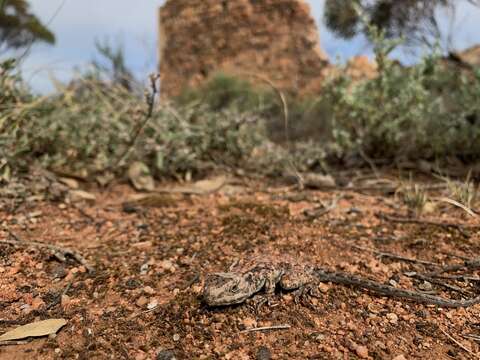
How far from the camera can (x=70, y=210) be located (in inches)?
105

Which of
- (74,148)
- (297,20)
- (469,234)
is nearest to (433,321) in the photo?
(469,234)

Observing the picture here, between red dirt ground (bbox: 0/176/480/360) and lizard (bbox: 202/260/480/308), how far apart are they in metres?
0.04

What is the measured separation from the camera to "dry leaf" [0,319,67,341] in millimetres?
1384

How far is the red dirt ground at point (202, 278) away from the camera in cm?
137

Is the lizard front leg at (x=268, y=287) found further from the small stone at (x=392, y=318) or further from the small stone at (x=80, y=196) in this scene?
the small stone at (x=80, y=196)

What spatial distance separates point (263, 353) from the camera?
1.33m

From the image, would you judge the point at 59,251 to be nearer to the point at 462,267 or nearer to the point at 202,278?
the point at 202,278

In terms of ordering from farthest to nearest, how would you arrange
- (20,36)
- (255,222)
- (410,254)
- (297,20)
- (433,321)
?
(20,36), (297,20), (255,222), (410,254), (433,321)

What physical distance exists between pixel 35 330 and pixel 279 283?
94cm

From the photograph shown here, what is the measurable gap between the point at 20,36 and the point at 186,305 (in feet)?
43.5

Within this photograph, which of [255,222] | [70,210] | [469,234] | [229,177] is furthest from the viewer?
[229,177]

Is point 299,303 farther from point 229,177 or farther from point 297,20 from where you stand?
point 297,20

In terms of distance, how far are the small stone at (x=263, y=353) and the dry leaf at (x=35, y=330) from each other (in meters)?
0.71

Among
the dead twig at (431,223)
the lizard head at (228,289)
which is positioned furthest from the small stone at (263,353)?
the dead twig at (431,223)
